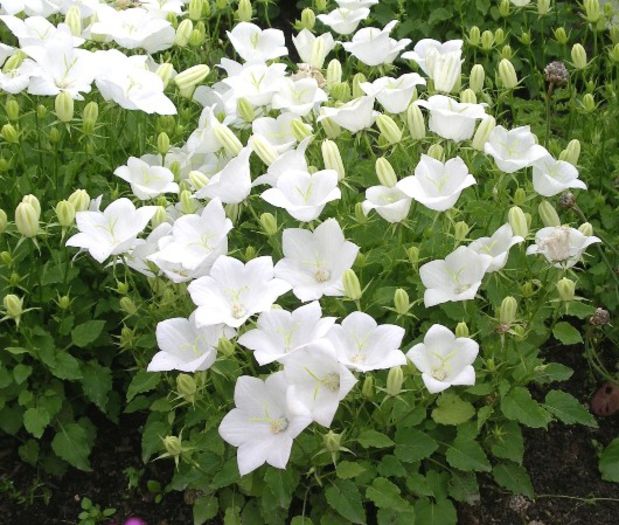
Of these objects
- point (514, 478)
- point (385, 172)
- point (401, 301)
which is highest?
point (385, 172)

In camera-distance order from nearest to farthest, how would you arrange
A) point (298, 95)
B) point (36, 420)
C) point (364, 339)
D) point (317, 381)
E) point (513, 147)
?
point (317, 381)
point (364, 339)
point (36, 420)
point (513, 147)
point (298, 95)

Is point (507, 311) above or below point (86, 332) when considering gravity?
above

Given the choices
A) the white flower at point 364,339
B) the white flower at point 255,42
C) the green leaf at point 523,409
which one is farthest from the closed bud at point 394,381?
the white flower at point 255,42

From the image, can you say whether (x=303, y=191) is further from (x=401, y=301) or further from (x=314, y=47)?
(x=314, y=47)

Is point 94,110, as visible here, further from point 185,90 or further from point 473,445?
point 473,445

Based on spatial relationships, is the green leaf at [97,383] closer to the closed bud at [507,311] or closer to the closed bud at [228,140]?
the closed bud at [228,140]

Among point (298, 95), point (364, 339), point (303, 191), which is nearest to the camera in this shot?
point (364, 339)

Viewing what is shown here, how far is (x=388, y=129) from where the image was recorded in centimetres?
336

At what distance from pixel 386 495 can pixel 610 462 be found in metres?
0.94

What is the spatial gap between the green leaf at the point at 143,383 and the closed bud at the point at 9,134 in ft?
3.09

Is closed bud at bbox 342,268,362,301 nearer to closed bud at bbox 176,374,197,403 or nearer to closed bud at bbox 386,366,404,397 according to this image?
closed bud at bbox 386,366,404,397

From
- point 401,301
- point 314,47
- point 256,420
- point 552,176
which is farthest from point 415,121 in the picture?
point 256,420

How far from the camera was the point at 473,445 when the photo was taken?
3.06 metres

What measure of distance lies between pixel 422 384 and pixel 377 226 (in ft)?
2.13
